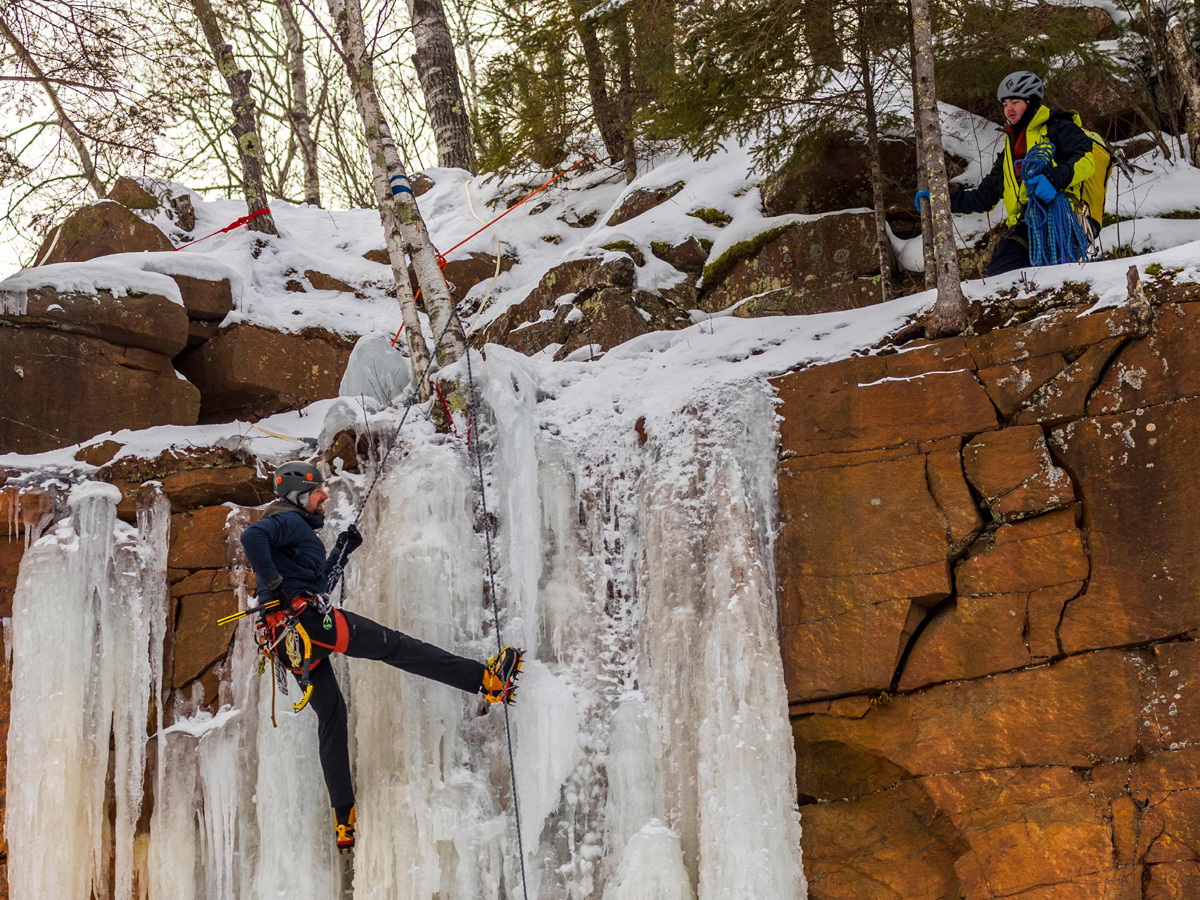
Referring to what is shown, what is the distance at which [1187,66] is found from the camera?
6.94m

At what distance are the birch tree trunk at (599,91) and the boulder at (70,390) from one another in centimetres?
448

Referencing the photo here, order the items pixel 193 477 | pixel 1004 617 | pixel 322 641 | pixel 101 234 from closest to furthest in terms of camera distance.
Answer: pixel 1004 617 < pixel 322 641 < pixel 193 477 < pixel 101 234

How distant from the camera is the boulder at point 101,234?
8.77 meters

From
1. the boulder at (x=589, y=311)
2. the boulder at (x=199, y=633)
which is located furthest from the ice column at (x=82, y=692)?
the boulder at (x=589, y=311)

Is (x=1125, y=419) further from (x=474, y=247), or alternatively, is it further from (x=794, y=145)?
(x=474, y=247)

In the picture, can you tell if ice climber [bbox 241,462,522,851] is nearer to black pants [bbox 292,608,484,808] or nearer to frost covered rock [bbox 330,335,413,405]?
black pants [bbox 292,608,484,808]

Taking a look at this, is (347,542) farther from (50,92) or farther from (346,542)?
(50,92)

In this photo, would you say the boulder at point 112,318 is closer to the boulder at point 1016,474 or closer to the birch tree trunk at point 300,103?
the boulder at point 1016,474

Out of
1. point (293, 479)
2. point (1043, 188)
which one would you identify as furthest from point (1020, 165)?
point (293, 479)

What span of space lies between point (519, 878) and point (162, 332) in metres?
4.87

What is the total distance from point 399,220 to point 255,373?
1976mm

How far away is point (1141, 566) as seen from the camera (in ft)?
15.1

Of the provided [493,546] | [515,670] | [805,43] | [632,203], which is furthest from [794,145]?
[515,670]

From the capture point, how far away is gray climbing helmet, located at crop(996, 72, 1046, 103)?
5.79 metres
